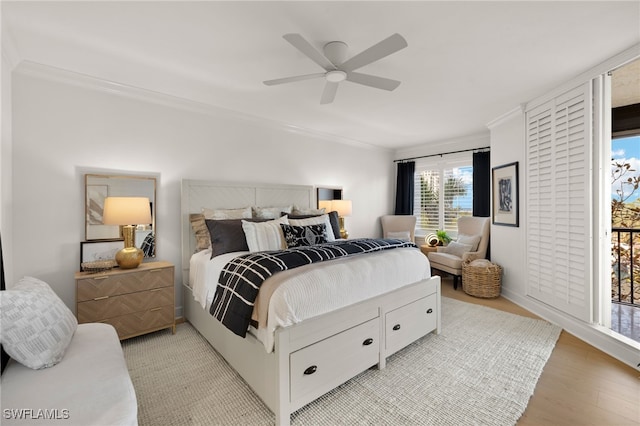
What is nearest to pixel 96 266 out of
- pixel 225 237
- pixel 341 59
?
pixel 225 237

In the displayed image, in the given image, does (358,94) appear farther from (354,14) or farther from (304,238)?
(304,238)

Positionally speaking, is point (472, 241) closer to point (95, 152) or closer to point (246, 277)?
point (246, 277)

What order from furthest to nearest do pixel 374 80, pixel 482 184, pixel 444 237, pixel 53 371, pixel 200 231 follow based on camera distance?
pixel 444 237
pixel 482 184
pixel 200 231
pixel 374 80
pixel 53 371

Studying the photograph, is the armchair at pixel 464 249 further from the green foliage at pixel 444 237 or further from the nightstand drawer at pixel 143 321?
the nightstand drawer at pixel 143 321

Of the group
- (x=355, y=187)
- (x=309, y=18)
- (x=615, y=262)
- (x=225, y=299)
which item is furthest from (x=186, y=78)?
(x=615, y=262)

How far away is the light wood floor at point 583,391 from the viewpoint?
172cm

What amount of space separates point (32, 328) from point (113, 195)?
1.88 metres

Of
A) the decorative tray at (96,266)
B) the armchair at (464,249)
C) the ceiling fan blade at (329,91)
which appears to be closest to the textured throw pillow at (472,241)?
the armchair at (464,249)

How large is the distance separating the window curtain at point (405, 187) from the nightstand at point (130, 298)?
4.68 m

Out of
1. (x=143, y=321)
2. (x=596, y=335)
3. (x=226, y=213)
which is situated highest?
(x=226, y=213)

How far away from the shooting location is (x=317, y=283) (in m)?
1.91

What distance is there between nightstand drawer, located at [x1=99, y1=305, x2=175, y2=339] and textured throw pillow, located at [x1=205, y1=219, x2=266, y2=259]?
31.6 inches

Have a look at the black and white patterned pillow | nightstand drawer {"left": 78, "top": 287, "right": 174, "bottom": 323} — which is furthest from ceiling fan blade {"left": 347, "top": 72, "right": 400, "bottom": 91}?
nightstand drawer {"left": 78, "top": 287, "right": 174, "bottom": 323}

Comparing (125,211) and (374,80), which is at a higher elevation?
(374,80)
